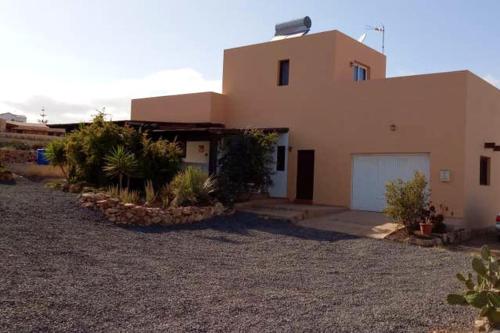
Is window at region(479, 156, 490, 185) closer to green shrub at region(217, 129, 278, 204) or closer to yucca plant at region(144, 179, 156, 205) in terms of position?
green shrub at region(217, 129, 278, 204)

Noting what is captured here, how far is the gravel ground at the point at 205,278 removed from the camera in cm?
567

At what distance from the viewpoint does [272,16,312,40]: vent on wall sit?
21.2 metres

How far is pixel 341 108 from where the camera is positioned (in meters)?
18.5

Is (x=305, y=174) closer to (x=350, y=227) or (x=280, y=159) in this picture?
(x=280, y=159)

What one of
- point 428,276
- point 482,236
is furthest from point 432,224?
point 428,276

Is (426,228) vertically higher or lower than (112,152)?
lower

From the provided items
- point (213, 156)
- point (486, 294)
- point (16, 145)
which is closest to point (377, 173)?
point (213, 156)

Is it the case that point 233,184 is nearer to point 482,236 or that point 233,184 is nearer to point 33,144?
point 482,236

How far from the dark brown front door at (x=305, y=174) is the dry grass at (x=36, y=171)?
9.44 m

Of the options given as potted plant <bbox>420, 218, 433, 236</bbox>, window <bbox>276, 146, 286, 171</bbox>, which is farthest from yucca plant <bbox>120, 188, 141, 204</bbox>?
potted plant <bbox>420, 218, 433, 236</bbox>

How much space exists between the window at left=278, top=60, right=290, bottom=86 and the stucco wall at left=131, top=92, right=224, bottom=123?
2958 millimetres

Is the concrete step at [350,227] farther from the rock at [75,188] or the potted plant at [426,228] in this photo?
the rock at [75,188]

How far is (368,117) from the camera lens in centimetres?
1773

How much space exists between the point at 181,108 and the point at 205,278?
16.1m
